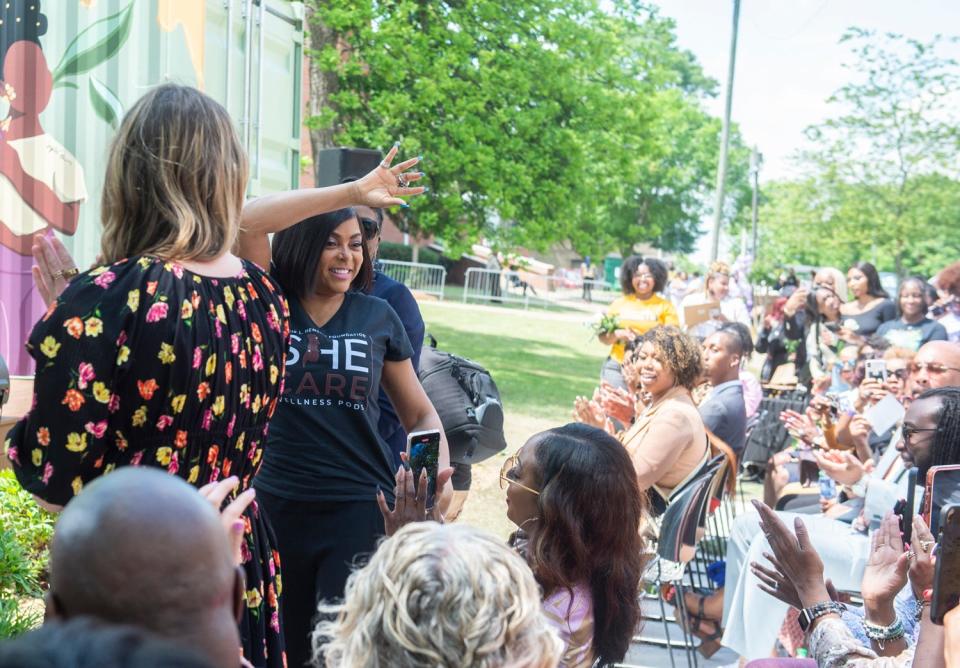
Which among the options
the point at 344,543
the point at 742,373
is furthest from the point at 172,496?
the point at 742,373

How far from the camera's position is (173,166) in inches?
81.5

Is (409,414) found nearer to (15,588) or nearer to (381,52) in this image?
(15,588)

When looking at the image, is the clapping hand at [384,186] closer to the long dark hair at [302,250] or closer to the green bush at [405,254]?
the long dark hair at [302,250]

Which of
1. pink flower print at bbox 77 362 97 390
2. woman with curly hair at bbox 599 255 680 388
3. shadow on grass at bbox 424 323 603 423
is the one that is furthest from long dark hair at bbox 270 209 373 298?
shadow on grass at bbox 424 323 603 423

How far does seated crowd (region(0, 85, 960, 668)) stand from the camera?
3.93 feet

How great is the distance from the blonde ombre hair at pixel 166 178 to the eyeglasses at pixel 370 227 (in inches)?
49.2

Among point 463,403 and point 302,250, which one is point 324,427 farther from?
point 463,403

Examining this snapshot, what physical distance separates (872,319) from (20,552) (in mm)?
7715

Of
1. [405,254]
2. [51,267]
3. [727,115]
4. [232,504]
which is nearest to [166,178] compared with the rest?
[51,267]

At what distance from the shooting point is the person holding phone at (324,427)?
289cm

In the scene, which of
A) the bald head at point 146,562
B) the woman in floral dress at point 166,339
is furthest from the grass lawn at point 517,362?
the bald head at point 146,562

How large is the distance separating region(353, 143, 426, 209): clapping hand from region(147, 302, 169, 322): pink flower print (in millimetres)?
846

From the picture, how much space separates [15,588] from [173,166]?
2.73 meters

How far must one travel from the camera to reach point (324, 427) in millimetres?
2893
